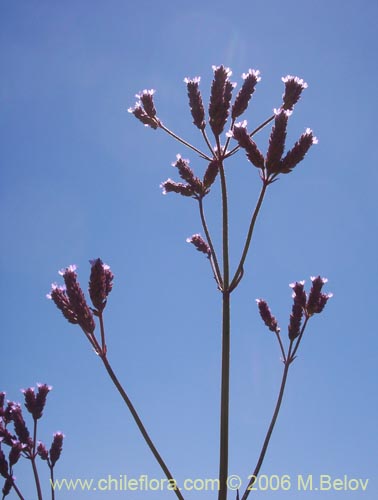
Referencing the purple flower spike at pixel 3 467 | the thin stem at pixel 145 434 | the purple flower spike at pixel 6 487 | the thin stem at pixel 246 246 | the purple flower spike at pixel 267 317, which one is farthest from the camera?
the purple flower spike at pixel 3 467

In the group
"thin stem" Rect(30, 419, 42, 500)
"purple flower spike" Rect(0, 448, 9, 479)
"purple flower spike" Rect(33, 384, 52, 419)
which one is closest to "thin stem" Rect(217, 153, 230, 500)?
"thin stem" Rect(30, 419, 42, 500)

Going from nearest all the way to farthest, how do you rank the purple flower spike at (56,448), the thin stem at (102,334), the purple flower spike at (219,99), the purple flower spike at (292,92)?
the thin stem at (102,334), the purple flower spike at (219,99), the purple flower spike at (292,92), the purple flower spike at (56,448)

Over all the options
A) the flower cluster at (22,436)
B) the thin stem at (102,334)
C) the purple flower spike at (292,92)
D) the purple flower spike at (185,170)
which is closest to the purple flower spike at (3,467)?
the flower cluster at (22,436)

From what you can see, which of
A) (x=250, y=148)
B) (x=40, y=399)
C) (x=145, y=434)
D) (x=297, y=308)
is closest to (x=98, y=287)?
(x=145, y=434)

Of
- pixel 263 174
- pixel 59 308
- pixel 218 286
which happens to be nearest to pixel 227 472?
pixel 218 286

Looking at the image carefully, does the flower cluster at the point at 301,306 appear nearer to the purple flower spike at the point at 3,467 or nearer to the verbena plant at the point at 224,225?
the verbena plant at the point at 224,225

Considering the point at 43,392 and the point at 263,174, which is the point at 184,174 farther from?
the point at 43,392

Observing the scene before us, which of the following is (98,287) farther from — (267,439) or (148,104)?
(148,104)

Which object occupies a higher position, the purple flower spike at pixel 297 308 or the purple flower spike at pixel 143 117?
the purple flower spike at pixel 143 117
